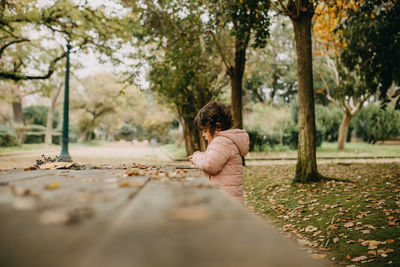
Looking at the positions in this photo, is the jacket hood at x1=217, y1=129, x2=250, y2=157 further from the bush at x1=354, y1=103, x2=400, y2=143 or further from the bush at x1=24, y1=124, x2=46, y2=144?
the bush at x1=24, y1=124, x2=46, y2=144

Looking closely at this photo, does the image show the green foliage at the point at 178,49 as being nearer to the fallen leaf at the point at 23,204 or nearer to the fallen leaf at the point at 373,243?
the fallen leaf at the point at 373,243

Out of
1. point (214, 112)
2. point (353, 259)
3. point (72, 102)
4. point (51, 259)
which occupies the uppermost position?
point (72, 102)

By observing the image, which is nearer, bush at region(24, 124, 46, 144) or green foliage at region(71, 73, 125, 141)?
bush at region(24, 124, 46, 144)

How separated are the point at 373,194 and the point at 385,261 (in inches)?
122

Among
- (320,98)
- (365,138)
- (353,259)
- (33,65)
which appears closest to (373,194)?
(353,259)

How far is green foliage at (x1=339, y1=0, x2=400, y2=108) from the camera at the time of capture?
7223mm

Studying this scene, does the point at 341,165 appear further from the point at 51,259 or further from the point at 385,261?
the point at 51,259

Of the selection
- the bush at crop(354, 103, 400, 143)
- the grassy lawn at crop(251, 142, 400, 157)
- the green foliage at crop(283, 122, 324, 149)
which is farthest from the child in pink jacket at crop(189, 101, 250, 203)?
the bush at crop(354, 103, 400, 143)

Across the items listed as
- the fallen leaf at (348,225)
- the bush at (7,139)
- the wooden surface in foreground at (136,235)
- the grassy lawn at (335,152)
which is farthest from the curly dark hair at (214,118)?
the bush at (7,139)

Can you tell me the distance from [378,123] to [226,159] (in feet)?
99.6

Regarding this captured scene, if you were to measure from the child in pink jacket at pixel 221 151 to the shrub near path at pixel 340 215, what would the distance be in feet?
5.54

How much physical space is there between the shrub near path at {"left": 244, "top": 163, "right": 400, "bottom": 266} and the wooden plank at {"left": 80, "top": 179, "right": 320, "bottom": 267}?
3.03 metres

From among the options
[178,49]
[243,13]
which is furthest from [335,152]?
[243,13]

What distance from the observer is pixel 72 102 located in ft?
105
